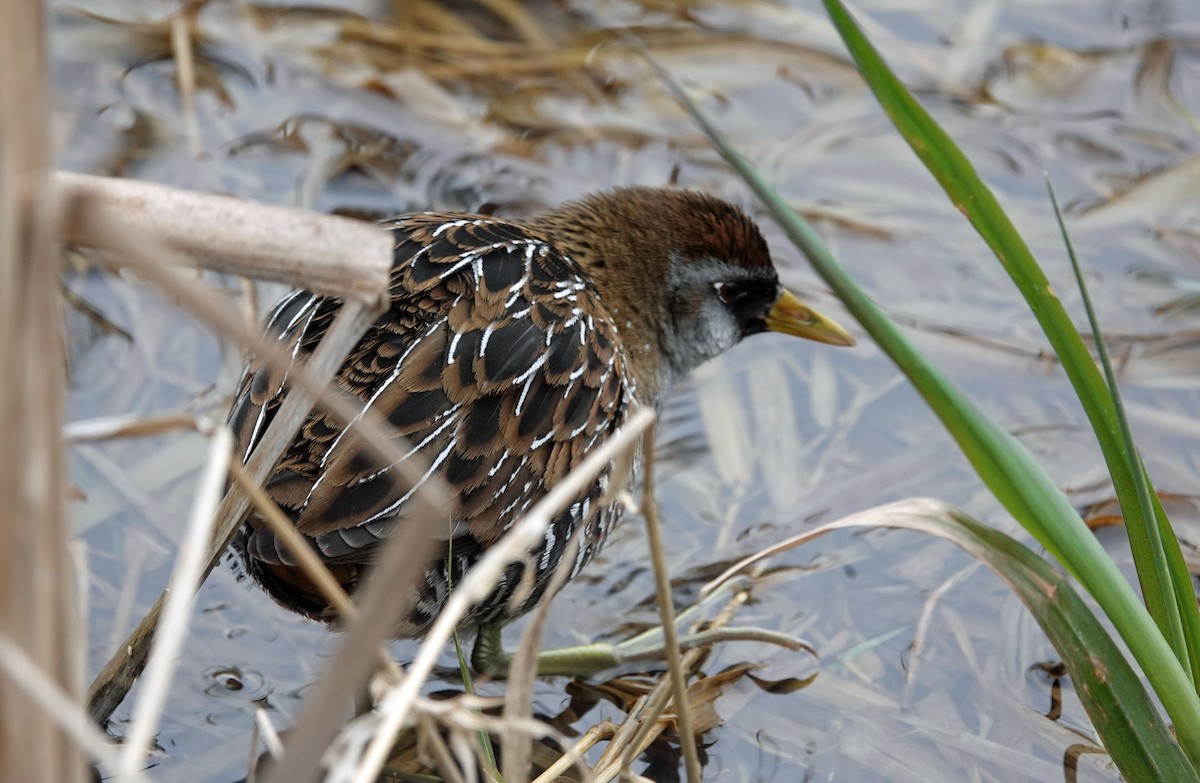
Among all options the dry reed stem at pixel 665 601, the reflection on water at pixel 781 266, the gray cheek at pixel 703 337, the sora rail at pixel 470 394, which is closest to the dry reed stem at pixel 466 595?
the dry reed stem at pixel 665 601

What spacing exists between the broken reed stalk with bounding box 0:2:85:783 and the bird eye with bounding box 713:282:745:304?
2217mm

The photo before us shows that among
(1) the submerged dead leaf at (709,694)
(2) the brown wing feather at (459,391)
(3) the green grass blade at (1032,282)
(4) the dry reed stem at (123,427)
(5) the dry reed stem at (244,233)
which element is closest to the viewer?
(4) the dry reed stem at (123,427)

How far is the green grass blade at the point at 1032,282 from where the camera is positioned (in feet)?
7.15

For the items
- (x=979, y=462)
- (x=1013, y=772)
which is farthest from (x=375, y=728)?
(x=1013, y=772)

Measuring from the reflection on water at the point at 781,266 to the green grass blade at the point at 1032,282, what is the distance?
0.81 m

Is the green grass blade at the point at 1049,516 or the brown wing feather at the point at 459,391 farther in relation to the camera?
the brown wing feather at the point at 459,391

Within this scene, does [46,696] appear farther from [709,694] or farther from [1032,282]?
[709,694]

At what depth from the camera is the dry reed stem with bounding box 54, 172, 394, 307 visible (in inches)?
63.8

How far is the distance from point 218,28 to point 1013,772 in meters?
3.57

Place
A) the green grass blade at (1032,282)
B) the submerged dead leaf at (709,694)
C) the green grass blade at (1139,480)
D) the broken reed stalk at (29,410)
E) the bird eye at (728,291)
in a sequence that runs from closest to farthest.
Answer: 1. the broken reed stalk at (29,410)
2. the green grass blade at (1139,480)
3. the green grass blade at (1032,282)
4. the submerged dead leaf at (709,694)
5. the bird eye at (728,291)

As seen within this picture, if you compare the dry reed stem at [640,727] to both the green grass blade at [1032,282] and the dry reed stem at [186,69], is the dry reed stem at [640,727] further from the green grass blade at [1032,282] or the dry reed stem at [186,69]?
the dry reed stem at [186,69]

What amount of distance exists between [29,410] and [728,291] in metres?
2.31

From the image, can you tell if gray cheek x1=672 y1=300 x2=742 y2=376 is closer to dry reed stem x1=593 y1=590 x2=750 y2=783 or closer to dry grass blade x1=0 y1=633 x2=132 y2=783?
dry reed stem x1=593 y1=590 x2=750 y2=783

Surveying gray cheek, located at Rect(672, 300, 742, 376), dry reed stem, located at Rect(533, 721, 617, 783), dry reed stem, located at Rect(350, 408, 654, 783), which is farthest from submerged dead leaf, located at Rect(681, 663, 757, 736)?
dry reed stem, located at Rect(350, 408, 654, 783)
